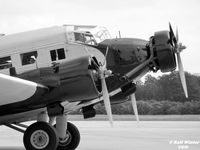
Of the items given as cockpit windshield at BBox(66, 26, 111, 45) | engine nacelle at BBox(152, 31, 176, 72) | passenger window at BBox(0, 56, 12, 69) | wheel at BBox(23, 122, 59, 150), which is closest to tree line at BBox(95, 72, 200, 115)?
A: cockpit windshield at BBox(66, 26, 111, 45)

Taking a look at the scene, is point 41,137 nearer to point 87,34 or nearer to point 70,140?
point 70,140

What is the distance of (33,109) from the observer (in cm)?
1293

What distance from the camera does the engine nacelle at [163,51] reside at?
506 inches

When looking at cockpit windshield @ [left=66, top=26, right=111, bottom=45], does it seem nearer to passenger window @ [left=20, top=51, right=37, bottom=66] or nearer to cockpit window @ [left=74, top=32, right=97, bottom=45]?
cockpit window @ [left=74, top=32, right=97, bottom=45]

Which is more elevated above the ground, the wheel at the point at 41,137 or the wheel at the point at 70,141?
the wheel at the point at 41,137

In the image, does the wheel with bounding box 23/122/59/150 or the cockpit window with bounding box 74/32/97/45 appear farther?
the cockpit window with bounding box 74/32/97/45

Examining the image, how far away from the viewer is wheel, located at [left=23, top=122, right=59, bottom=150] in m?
12.4

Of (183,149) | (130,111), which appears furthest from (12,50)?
(130,111)

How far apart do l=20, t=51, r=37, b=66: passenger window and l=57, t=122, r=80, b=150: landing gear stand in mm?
2665

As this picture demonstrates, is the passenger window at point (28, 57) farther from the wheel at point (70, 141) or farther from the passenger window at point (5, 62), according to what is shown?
the wheel at point (70, 141)

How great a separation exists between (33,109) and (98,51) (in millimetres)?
2466

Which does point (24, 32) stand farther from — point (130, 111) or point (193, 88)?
point (193, 88)

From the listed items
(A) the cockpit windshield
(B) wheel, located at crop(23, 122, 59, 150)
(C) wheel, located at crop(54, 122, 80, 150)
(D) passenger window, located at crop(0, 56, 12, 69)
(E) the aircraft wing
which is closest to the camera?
(E) the aircraft wing

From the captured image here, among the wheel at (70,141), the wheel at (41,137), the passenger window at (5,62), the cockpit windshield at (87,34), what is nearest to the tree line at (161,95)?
the wheel at (70,141)
